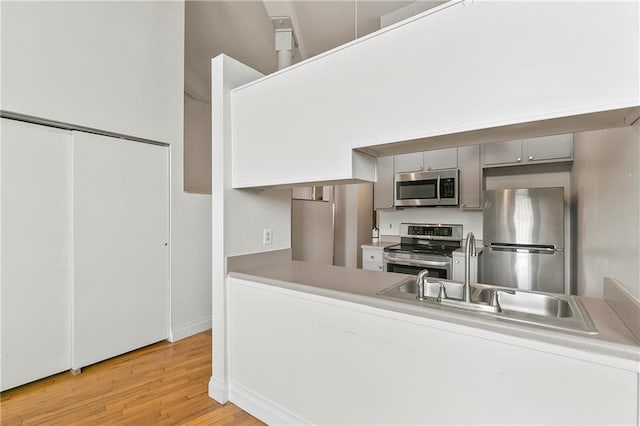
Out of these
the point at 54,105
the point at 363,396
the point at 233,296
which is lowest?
the point at 363,396

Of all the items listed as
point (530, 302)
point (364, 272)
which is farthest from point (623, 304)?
point (364, 272)

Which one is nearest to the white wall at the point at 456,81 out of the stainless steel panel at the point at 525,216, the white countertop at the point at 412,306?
the white countertop at the point at 412,306

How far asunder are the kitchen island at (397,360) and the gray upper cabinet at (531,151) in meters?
2.31

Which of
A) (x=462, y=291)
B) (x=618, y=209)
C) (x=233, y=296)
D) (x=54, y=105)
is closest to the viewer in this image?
(x=618, y=209)

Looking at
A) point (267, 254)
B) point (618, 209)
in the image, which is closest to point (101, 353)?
point (267, 254)

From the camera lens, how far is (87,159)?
245 cm

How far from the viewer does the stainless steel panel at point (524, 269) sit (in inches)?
116

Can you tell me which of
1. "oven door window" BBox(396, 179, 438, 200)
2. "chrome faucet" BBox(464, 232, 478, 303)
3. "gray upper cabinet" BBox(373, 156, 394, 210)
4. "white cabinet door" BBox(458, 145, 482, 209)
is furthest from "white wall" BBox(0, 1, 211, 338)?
"white cabinet door" BBox(458, 145, 482, 209)

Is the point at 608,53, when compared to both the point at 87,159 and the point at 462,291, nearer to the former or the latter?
the point at 462,291

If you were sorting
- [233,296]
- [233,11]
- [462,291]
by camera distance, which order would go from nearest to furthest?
1. [462,291]
2. [233,296]
3. [233,11]

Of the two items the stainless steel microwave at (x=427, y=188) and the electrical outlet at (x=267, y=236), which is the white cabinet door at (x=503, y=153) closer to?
the stainless steel microwave at (x=427, y=188)

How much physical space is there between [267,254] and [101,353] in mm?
1664

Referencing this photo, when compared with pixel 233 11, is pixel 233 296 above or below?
below

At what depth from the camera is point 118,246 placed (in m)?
2.65
